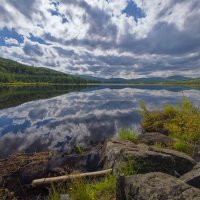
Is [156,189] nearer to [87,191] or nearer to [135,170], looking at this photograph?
[87,191]

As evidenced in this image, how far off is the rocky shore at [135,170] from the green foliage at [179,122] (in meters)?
1.63

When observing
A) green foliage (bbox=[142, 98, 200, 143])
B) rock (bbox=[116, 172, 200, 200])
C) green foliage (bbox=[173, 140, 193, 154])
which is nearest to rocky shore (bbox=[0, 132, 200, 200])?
rock (bbox=[116, 172, 200, 200])

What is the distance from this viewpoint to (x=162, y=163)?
7.96 meters

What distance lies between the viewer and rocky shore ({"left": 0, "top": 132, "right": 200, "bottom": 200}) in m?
4.81

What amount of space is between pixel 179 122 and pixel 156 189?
1290cm

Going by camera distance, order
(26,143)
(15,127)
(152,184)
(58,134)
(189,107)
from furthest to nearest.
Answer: (15,127)
(58,134)
(189,107)
(26,143)
(152,184)

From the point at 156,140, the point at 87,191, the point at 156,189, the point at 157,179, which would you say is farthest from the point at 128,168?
the point at 156,140

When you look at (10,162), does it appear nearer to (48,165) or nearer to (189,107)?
(48,165)

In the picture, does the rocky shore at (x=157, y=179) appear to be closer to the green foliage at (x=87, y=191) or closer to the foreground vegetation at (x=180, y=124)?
the green foliage at (x=87, y=191)

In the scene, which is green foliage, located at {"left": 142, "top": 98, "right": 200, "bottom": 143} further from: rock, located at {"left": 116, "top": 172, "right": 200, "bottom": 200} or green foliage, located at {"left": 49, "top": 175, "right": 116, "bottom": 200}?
rock, located at {"left": 116, "top": 172, "right": 200, "bottom": 200}

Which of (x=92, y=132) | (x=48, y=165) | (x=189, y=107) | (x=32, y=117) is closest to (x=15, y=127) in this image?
(x=32, y=117)

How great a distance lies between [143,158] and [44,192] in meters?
4.61

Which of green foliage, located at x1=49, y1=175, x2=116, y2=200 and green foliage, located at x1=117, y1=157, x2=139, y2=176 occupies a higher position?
green foliage, located at x1=117, y1=157, x2=139, y2=176

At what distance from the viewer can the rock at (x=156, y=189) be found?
14.5ft
